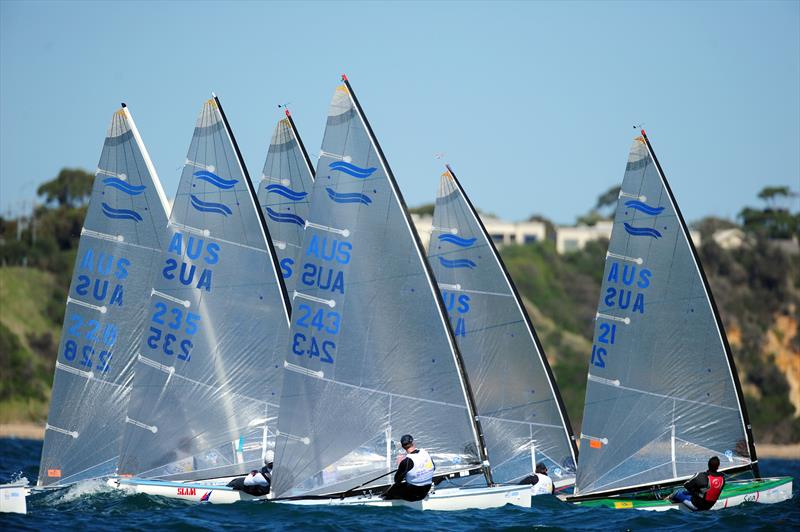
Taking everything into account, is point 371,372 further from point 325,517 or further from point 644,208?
point 644,208

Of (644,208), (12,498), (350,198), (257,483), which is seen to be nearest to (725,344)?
(644,208)

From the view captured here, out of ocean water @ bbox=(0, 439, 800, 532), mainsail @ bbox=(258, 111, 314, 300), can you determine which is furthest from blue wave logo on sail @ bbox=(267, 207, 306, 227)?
ocean water @ bbox=(0, 439, 800, 532)

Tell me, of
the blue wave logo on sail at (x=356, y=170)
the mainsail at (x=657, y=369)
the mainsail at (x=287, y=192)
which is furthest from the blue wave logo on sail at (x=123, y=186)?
the mainsail at (x=657, y=369)

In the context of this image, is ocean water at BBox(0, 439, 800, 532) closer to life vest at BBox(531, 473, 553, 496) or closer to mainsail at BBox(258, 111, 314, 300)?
life vest at BBox(531, 473, 553, 496)

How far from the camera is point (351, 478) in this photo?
2483cm

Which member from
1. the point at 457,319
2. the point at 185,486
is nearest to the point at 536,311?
the point at 457,319

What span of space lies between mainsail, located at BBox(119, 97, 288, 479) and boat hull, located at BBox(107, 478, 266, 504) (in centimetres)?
54

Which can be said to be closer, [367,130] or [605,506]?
[367,130]

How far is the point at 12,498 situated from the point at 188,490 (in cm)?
385

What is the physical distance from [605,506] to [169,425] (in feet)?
31.4

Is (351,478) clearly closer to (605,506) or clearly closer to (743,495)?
(605,506)

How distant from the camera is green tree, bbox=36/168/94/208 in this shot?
104 metres

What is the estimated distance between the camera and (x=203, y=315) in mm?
27219

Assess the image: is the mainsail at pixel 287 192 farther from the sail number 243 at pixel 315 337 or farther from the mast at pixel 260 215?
the sail number 243 at pixel 315 337
